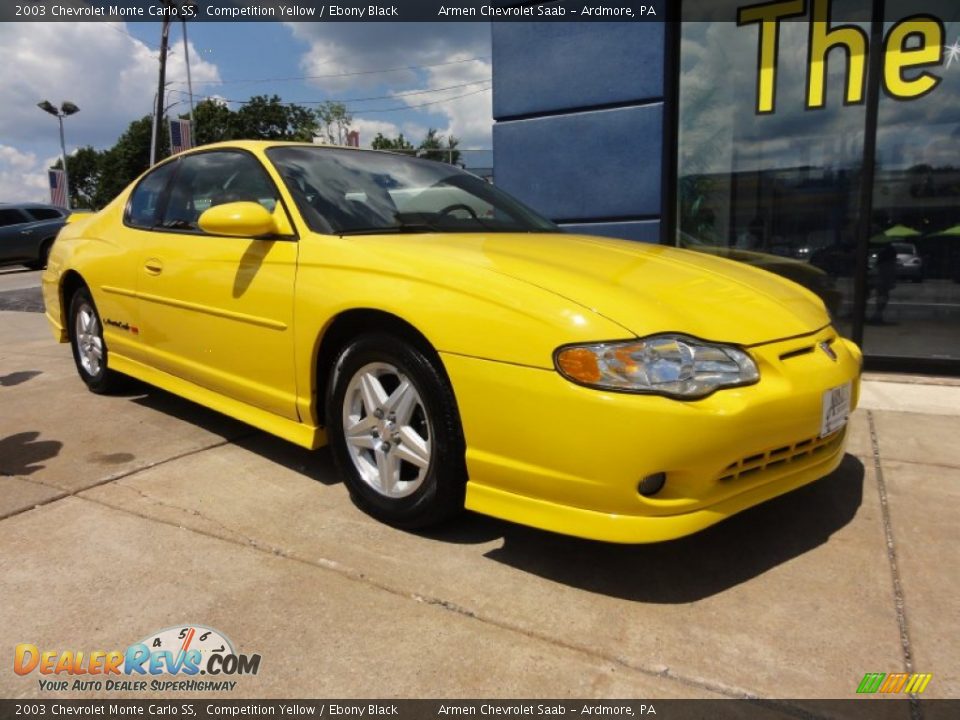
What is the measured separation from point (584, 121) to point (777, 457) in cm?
441

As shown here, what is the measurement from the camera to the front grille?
82.4 inches

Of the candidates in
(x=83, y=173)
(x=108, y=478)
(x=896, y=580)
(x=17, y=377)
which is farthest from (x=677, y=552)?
(x=83, y=173)

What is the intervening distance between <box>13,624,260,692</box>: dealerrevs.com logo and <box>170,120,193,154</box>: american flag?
2394cm

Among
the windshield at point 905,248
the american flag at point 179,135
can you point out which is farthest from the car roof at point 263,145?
the american flag at point 179,135

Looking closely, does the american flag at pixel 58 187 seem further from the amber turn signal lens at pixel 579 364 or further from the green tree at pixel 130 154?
the amber turn signal lens at pixel 579 364

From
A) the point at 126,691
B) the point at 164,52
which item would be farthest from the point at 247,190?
the point at 164,52

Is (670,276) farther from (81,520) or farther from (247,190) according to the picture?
(81,520)

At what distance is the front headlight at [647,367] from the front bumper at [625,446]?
31 millimetres

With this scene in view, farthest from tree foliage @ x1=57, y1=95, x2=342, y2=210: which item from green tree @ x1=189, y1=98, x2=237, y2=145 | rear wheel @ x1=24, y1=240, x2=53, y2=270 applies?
rear wheel @ x1=24, y1=240, x2=53, y2=270

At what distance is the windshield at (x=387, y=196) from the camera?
2.87 m

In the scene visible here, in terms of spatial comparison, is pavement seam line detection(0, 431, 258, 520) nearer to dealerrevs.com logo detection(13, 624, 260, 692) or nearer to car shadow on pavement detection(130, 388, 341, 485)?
car shadow on pavement detection(130, 388, 341, 485)

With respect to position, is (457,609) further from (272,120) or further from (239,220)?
(272,120)

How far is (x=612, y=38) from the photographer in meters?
5.68

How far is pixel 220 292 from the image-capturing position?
3090mm
